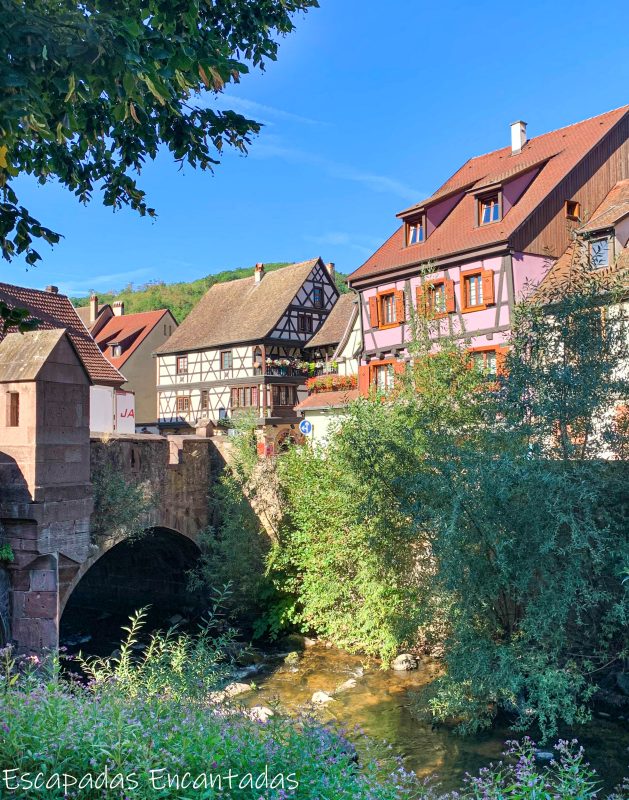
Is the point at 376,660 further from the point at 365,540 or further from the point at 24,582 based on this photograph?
the point at 24,582

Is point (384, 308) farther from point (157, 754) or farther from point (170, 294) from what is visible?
point (170, 294)

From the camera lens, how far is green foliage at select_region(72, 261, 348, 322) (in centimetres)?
6950

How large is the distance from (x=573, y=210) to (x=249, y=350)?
16.0 metres

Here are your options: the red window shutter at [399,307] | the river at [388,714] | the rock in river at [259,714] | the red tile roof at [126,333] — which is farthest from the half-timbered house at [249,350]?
the rock in river at [259,714]

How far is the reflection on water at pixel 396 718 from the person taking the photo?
9.40 m

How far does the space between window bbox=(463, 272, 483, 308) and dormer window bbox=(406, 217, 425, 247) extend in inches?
103

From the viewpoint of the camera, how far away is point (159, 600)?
18.5m

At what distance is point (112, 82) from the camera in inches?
178

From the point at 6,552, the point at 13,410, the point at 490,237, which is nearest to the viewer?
the point at 6,552

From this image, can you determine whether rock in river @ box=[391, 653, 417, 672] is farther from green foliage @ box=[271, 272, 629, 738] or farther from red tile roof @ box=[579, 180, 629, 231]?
red tile roof @ box=[579, 180, 629, 231]

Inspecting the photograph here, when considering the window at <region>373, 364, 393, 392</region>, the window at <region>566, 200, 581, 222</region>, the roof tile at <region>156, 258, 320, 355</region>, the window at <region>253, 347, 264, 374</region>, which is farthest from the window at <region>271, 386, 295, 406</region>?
the window at <region>566, 200, 581, 222</region>

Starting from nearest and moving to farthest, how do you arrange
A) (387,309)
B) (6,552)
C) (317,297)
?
1. (6,552)
2. (387,309)
3. (317,297)

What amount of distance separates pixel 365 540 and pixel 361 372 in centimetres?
826

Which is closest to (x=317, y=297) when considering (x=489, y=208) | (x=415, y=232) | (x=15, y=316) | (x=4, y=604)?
(x=415, y=232)
